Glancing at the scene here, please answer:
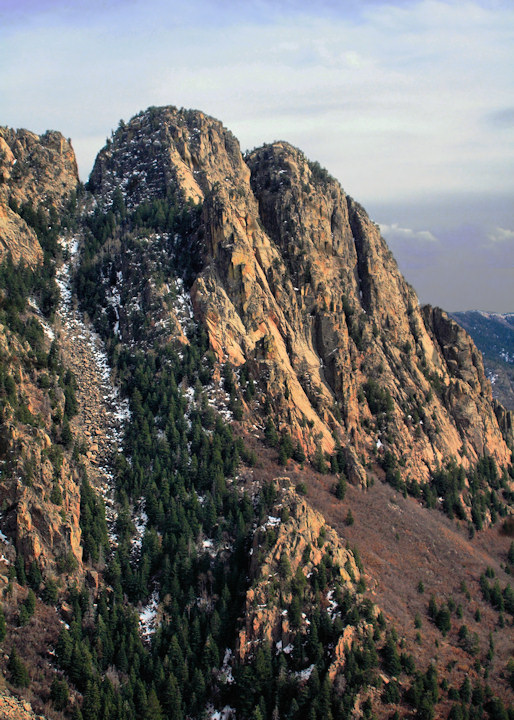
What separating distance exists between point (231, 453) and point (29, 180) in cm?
8522

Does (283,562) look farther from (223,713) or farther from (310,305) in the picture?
(310,305)

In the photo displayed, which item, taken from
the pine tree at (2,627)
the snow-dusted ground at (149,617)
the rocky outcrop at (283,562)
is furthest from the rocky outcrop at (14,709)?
the rocky outcrop at (283,562)

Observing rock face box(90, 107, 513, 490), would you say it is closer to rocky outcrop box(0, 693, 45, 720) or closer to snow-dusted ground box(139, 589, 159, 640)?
snow-dusted ground box(139, 589, 159, 640)

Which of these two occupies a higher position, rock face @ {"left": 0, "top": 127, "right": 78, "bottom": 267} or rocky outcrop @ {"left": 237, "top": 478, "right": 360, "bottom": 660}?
rock face @ {"left": 0, "top": 127, "right": 78, "bottom": 267}

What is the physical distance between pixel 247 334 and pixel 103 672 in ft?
207

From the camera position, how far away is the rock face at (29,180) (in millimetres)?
129125

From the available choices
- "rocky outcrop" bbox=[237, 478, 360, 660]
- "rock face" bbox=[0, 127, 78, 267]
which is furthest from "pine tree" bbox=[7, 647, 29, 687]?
"rock face" bbox=[0, 127, 78, 267]

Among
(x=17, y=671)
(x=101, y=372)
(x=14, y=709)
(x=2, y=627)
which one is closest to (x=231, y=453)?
(x=101, y=372)

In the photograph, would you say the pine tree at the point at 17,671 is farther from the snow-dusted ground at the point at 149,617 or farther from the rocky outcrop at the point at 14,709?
the snow-dusted ground at the point at 149,617

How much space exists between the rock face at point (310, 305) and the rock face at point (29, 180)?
9774mm

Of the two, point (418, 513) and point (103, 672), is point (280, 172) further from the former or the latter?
point (103, 672)

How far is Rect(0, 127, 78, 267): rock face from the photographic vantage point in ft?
424

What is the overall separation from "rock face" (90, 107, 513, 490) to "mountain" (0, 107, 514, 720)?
545 millimetres

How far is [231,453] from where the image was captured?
333ft
